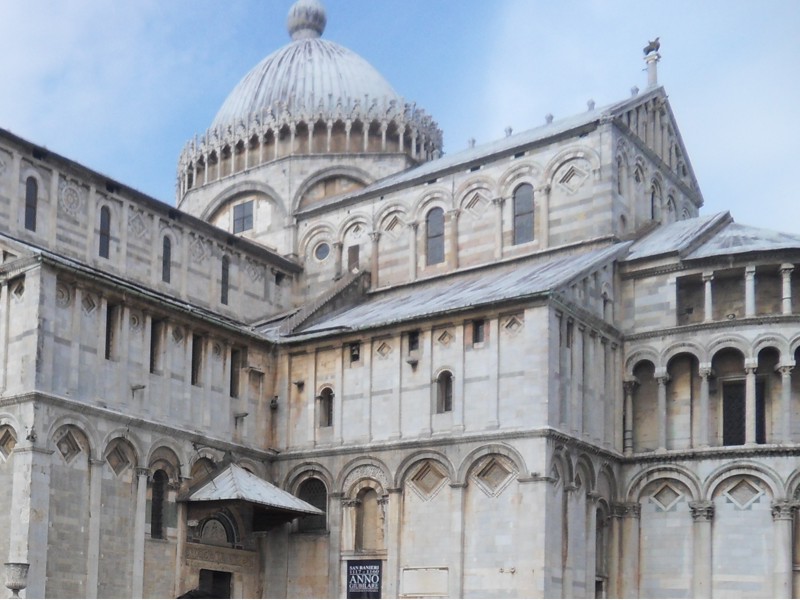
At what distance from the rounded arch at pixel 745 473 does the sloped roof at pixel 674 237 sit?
657 centimetres

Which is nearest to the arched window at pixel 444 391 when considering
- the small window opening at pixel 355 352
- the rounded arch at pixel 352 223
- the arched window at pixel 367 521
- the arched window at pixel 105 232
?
the small window opening at pixel 355 352

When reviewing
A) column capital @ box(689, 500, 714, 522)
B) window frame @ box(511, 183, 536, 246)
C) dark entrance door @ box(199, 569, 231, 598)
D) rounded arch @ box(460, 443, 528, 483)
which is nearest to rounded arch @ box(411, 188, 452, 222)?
window frame @ box(511, 183, 536, 246)

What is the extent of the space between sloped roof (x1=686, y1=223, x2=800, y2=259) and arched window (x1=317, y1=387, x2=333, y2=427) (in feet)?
38.4

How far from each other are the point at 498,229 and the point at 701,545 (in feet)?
41.0

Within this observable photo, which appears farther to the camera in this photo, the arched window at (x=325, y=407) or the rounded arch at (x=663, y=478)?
the arched window at (x=325, y=407)

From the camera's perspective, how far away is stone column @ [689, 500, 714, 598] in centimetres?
3412

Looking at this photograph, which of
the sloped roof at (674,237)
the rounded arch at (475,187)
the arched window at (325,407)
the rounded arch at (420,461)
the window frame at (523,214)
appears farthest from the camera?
the rounded arch at (475,187)

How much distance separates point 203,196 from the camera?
5028 cm

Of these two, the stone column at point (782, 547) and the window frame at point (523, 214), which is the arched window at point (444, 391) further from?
the stone column at point (782, 547)

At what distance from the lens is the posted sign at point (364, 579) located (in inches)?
1355

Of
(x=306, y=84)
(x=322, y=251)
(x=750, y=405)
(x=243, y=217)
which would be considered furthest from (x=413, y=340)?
(x=306, y=84)

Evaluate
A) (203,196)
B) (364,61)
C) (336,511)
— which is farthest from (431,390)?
(364,61)

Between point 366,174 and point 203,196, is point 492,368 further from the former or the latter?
point 203,196

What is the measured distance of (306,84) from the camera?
50812mm
